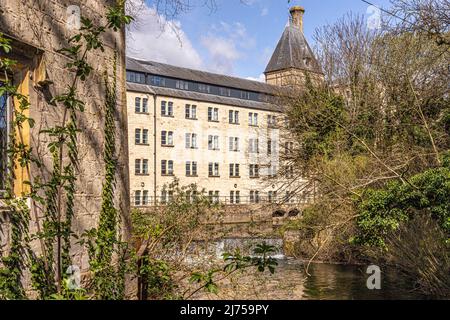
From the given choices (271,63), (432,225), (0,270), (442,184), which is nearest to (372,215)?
(442,184)

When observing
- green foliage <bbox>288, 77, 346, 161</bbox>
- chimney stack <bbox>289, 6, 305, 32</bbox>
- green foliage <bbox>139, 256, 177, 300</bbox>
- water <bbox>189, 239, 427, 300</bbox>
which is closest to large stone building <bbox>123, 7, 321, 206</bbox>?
chimney stack <bbox>289, 6, 305, 32</bbox>

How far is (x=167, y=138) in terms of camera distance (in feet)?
154

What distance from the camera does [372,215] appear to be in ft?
37.1

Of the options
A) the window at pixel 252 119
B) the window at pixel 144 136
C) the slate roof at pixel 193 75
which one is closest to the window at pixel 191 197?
the slate roof at pixel 193 75

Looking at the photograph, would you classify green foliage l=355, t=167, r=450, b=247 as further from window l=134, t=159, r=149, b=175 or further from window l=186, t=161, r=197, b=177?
window l=186, t=161, r=197, b=177

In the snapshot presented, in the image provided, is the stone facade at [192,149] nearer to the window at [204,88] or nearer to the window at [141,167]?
the window at [141,167]

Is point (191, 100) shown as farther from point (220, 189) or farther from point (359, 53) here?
point (359, 53)

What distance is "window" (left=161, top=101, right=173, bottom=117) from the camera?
4697cm

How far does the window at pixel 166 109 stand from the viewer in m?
47.0

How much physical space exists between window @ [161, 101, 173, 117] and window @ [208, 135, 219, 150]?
4861 mm

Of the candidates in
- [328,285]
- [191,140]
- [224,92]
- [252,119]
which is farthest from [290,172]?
[252,119]

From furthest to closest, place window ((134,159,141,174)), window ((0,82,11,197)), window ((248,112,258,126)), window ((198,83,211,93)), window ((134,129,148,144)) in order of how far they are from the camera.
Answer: window ((248,112,258,126)) → window ((198,83,211,93)) → window ((134,129,148,144)) → window ((134,159,141,174)) → window ((0,82,11,197))

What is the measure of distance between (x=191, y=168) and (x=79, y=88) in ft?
140

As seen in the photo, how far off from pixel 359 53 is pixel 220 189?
87.8 feet
